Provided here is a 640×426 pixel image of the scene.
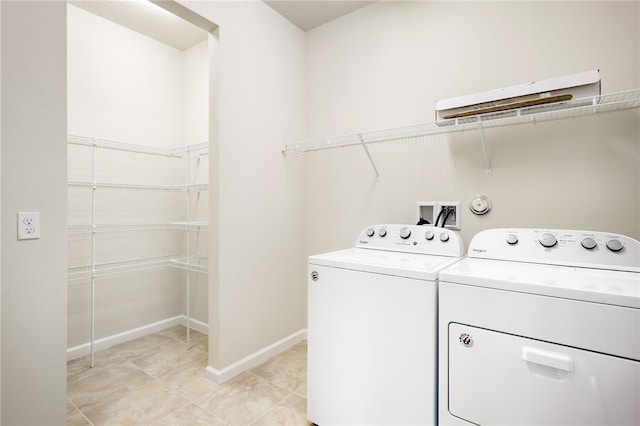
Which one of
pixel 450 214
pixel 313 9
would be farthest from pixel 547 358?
pixel 313 9

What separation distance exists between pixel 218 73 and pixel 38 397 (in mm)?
1780

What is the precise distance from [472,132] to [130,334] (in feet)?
9.68

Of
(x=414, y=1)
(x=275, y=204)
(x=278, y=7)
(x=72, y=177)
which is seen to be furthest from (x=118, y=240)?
(x=414, y=1)

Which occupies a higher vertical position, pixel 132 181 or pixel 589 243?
pixel 132 181

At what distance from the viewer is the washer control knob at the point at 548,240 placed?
140cm

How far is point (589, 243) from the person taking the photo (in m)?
1.33

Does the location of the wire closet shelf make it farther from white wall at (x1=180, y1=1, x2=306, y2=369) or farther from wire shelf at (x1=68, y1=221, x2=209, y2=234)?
white wall at (x1=180, y1=1, x2=306, y2=369)

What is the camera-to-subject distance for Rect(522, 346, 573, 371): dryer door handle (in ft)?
3.16

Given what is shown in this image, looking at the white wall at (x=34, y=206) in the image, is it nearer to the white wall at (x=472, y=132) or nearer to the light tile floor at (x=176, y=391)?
the light tile floor at (x=176, y=391)

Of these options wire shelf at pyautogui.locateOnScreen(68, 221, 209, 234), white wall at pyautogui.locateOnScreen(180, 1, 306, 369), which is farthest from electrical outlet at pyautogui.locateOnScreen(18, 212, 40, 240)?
wire shelf at pyautogui.locateOnScreen(68, 221, 209, 234)

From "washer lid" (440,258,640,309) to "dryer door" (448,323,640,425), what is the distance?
17cm

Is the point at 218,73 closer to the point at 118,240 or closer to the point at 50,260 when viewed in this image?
the point at 50,260

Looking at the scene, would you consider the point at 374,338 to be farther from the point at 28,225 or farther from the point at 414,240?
the point at 28,225

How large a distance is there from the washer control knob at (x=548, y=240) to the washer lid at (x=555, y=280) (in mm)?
107
